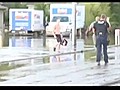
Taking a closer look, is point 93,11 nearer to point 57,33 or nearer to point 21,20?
point 21,20

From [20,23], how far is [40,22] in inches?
101

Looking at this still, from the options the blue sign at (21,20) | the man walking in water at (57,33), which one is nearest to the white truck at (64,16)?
the blue sign at (21,20)

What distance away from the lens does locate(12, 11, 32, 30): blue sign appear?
43281mm

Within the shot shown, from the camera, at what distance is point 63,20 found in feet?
134

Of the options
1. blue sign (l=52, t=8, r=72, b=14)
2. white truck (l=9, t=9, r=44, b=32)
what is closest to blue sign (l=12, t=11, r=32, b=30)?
white truck (l=9, t=9, r=44, b=32)

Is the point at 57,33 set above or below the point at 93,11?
below

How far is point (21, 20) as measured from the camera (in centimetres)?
4344

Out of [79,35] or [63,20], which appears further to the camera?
[79,35]

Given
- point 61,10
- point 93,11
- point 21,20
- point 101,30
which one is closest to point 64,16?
point 61,10

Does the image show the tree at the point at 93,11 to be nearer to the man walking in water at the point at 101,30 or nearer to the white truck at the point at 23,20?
the white truck at the point at 23,20

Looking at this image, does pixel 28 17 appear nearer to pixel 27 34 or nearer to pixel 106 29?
pixel 27 34

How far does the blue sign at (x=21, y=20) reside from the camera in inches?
1704

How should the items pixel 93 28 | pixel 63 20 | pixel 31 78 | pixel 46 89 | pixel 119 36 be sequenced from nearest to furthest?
pixel 46 89 < pixel 31 78 < pixel 93 28 < pixel 119 36 < pixel 63 20

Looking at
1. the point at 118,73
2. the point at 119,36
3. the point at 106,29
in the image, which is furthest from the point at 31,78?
the point at 119,36
